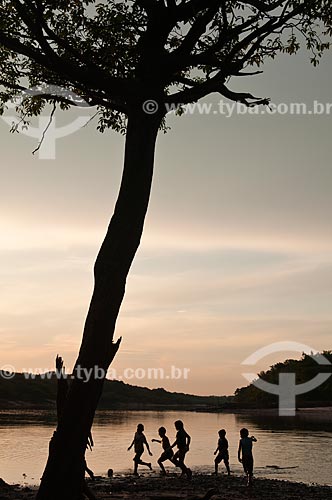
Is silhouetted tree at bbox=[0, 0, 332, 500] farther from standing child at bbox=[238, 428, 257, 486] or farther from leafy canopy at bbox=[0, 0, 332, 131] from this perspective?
standing child at bbox=[238, 428, 257, 486]

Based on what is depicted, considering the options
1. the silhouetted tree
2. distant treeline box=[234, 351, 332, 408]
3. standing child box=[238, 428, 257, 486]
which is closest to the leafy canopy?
the silhouetted tree

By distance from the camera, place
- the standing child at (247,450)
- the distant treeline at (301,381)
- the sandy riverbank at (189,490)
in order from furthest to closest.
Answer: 1. the distant treeline at (301,381)
2. the standing child at (247,450)
3. the sandy riverbank at (189,490)

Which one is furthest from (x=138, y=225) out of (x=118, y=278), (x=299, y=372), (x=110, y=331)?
(x=299, y=372)

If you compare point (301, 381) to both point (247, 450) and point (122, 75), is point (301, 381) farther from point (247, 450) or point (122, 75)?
point (122, 75)

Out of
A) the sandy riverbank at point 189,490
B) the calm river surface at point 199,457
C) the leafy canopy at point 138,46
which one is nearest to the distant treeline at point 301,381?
the calm river surface at point 199,457

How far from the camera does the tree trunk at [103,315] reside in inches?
524

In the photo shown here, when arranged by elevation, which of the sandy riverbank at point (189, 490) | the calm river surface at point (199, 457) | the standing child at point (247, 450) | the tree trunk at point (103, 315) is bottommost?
the calm river surface at point (199, 457)

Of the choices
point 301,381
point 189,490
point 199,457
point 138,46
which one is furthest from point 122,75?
point 301,381

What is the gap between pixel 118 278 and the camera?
1410 cm

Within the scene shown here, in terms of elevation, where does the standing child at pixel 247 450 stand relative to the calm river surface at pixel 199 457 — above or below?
above

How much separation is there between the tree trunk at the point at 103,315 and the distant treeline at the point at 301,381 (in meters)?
146

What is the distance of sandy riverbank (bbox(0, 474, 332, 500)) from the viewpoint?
1873cm

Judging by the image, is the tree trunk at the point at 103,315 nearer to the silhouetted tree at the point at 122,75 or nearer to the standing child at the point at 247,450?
the silhouetted tree at the point at 122,75

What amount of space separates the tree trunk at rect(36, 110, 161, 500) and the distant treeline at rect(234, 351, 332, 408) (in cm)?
14623
